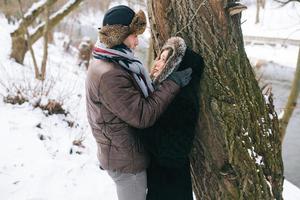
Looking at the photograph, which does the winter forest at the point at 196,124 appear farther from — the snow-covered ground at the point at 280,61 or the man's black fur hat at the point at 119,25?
the man's black fur hat at the point at 119,25

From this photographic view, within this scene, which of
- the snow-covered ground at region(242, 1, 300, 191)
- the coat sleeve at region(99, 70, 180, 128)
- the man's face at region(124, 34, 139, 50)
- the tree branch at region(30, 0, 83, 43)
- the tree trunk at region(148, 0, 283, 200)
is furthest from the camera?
the tree branch at region(30, 0, 83, 43)

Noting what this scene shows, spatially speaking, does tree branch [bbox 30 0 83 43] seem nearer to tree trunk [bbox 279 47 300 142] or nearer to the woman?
tree trunk [bbox 279 47 300 142]

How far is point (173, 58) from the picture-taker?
6.64 ft

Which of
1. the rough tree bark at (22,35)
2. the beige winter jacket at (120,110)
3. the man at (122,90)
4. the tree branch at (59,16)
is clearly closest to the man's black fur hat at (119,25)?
the man at (122,90)

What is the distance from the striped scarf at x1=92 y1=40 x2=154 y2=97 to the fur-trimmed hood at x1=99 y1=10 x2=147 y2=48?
0.03 metres

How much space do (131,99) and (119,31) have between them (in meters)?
0.36

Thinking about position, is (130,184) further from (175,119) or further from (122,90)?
(122,90)

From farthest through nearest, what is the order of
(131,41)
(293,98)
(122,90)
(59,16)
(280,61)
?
(280,61) → (59,16) → (293,98) → (131,41) → (122,90)

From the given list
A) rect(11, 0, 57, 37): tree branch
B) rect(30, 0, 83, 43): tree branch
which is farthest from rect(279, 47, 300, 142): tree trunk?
rect(11, 0, 57, 37): tree branch

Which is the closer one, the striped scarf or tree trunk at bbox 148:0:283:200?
the striped scarf

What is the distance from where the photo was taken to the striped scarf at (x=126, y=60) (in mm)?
1997

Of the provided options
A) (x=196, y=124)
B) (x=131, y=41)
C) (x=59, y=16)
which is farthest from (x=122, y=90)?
(x=59, y=16)

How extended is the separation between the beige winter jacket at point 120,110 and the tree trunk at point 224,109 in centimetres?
34

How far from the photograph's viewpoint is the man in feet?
6.44
